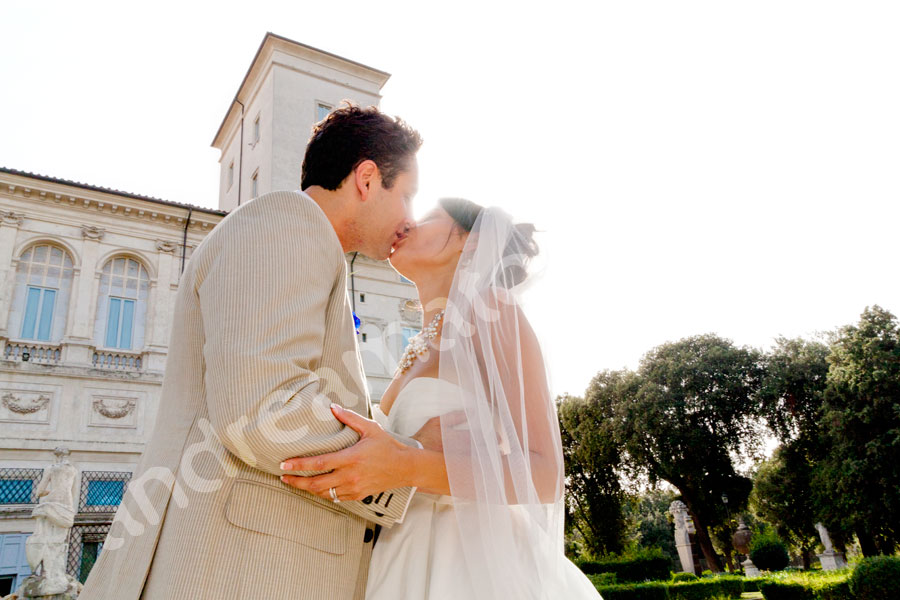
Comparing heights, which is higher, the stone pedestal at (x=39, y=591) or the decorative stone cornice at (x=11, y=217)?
the decorative stone cornice at (x=11, y=217)

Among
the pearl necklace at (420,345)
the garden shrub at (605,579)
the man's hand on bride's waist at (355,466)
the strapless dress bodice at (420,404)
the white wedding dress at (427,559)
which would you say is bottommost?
the garden shrub at (605,579)

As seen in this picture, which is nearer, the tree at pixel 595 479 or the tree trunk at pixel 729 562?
the tree at pixel 595 479

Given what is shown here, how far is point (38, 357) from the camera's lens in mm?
16516

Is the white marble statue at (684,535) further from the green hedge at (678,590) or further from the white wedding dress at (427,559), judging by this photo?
the white wedding dress at (427,559)

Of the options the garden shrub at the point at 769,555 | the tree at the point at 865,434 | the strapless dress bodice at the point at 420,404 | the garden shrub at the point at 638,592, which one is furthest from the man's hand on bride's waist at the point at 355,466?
the garden shrub at the point at 769,555

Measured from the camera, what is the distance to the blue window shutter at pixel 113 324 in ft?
58.7

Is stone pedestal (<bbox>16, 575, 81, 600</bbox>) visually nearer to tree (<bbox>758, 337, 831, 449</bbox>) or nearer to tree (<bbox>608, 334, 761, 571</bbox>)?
tree (<bbox>608, 334, 761, 571</bbox>)

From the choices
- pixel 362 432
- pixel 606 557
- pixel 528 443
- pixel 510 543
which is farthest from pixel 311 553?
pixel 606 557

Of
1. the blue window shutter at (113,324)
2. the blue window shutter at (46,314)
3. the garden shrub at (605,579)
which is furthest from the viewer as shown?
the garden shrub at (605,579)

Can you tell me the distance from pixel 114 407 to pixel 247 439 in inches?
695

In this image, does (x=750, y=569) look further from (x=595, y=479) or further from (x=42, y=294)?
(x=42, y=294)

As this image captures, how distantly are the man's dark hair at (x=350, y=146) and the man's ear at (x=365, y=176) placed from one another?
0.06 feet

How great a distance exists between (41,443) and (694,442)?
24868 mm

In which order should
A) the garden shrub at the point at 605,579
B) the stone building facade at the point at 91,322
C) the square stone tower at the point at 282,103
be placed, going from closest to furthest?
the stone building facade at the point at 91,322 → the square stone tower at the point at 282,103 → the garden shrub at the point at 605,579
